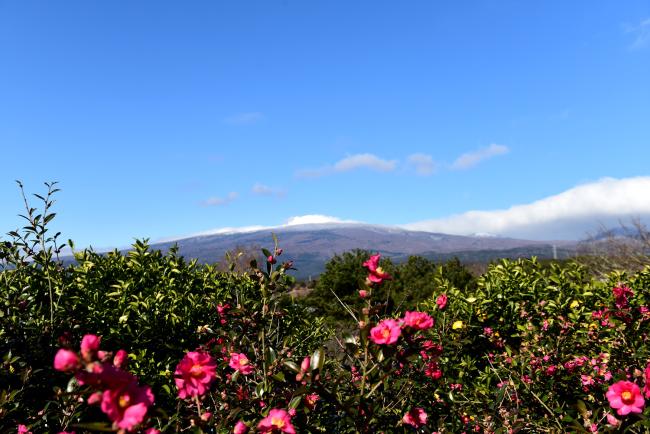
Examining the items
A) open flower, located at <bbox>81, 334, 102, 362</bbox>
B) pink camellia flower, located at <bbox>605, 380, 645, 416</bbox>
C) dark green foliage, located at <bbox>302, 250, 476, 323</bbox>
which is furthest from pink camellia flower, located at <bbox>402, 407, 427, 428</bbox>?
dark green foliage, located at <bbox>302, 250, 476, 323</bbox>

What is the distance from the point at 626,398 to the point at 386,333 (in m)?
1.09

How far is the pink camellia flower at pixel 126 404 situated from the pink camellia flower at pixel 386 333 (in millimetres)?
877

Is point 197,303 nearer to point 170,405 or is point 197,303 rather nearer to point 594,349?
→ point 170,405

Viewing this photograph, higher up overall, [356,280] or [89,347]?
[89,347]

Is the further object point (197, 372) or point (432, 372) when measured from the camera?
point (432, 372)

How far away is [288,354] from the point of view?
250 centimetres

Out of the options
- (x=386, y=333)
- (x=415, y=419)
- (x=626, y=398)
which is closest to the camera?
(x=386, y=333)

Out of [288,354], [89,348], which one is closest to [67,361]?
[89,348]

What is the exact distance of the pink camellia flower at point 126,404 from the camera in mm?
1222

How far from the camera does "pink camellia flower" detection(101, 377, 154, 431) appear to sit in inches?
48.1

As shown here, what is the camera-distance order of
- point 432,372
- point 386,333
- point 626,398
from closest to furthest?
point 386,333 < point 626,398 < point 432,372

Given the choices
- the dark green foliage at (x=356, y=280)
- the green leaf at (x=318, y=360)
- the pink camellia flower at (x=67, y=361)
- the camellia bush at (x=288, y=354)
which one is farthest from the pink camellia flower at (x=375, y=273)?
the dark green foliage at (x=356, y=280)

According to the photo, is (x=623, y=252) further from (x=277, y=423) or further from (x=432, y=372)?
(x=277, y=423)

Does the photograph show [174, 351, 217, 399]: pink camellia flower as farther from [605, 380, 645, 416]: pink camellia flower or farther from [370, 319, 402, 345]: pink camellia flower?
[605, 380, 645, 416]: pink camellia flower
